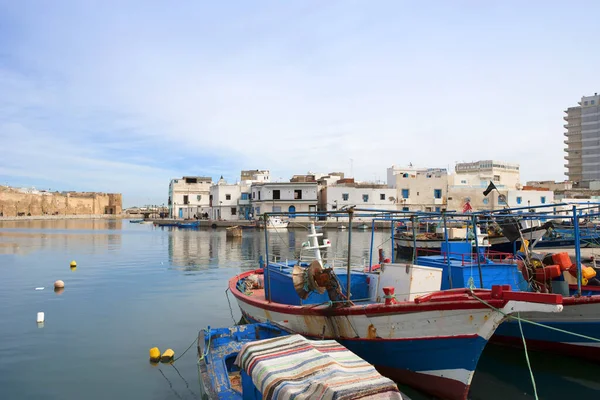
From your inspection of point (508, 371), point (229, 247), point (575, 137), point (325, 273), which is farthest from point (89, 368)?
point (575, 137)

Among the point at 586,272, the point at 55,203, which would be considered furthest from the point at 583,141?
the point at 55,203

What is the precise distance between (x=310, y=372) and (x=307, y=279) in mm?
3881

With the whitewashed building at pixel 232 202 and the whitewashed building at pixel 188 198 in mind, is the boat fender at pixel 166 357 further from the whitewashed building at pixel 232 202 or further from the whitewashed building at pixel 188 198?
the whitewashed building at pixel 188 198

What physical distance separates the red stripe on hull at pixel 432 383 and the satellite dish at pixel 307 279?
1.93 metres

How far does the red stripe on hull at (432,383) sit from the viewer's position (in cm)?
727

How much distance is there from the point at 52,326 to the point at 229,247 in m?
24.6

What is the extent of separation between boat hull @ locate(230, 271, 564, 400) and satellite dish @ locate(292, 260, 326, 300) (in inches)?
16.1

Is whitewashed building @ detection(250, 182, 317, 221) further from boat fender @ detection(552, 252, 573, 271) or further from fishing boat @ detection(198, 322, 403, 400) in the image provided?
fishing boat @ detection(198, 322, 403, 400)

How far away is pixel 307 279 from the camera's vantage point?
8859 millimetres

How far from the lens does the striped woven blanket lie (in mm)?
4551

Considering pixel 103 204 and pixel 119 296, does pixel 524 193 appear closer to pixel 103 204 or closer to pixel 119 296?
pixel 119 296

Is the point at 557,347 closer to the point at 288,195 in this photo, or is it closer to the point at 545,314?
the point at 545,314

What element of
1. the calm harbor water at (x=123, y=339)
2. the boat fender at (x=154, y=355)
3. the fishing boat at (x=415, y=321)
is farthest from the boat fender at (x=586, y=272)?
the boat fender at (x=154, y=355)

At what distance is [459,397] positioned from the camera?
7.29m
